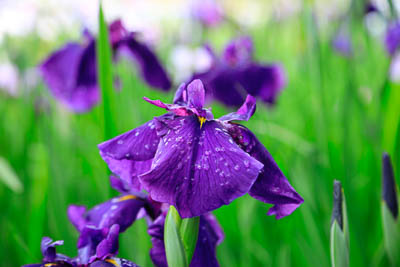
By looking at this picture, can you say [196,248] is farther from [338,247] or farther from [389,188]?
[389,188]

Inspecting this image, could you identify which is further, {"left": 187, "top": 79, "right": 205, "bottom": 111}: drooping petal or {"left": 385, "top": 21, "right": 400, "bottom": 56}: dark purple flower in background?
{"left": 385, "top": 21, "right": 400, "bottom": 56}: dark purple flower in background

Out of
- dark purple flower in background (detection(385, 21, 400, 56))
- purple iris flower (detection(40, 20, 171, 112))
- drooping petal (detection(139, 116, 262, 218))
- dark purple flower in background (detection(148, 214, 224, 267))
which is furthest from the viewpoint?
dark purple flower in background (detection(385, 21, 400, 56))

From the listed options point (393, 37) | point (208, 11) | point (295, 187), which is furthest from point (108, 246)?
point (208, 11)

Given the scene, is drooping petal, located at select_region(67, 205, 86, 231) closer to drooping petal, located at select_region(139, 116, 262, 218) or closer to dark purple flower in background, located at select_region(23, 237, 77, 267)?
dark purple flower in background, located at select_region(23, 237, 77, 267)

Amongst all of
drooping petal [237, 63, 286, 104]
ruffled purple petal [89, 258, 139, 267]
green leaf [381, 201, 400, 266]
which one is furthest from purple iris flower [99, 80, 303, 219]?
drooping petal [237, 63, 286, 104]

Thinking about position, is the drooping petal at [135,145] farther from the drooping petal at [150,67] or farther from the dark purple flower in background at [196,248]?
the drooping petal at [150,67]

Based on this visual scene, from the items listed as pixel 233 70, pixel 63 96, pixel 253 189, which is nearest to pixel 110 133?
pixel 253 189

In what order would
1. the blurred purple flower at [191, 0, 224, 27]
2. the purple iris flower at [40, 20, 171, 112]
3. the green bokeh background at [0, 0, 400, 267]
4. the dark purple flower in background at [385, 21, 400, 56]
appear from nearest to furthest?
the green bokeh background at [0, 0, 400, 267] → the purple iris flower at [40, 20, 171, 112] → the dark purple flower in background at [385, 21, 400, 56] → the blurred purple flower at [191, 0, 224, 27]
